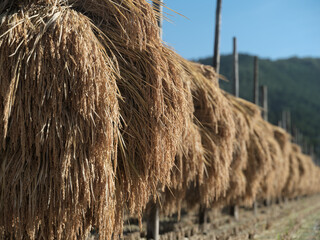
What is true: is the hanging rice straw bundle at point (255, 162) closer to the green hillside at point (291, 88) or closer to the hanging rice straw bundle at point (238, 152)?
the hanging rice straw bundle at point (238, 152)

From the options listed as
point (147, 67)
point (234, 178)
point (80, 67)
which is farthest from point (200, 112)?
point (80, 67)

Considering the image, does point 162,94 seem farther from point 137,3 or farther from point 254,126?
point 254,126

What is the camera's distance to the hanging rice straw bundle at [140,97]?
3.93 m

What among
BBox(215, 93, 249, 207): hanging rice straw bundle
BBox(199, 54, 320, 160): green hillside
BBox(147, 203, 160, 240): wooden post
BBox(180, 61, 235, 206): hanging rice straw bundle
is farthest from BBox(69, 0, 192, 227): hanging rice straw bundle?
BBox(199, 54, 320, 160): green hillside

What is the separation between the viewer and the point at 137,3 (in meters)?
3.96

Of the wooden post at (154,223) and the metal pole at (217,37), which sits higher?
the metal pole at (217,37)

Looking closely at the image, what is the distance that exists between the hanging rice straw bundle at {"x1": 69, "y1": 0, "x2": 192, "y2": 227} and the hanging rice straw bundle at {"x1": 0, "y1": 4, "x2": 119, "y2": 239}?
1.71ft

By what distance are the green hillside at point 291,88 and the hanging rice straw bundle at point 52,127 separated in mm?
69296

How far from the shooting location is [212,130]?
7504 millimetres

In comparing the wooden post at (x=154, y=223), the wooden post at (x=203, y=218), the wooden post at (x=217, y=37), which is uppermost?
the wooden post at (x=217, y=37)

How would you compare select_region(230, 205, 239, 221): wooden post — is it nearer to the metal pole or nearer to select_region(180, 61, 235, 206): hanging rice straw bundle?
the metal pole

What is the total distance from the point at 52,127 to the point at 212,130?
4.64 metres

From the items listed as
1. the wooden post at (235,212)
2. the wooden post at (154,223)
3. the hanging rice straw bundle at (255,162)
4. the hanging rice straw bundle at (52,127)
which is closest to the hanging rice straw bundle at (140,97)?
the hanging rice straw bundle at (52,127)

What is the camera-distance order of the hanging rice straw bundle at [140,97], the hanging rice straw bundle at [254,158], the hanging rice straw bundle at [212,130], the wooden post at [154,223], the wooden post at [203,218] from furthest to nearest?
the hanging rice straw bundle at [254,158]
the wooden post at [203,218]
the hanging rice straw bundle at [212,130]
the wooden post at [154,223]
the hanging rice straw bundle at [140,97]
